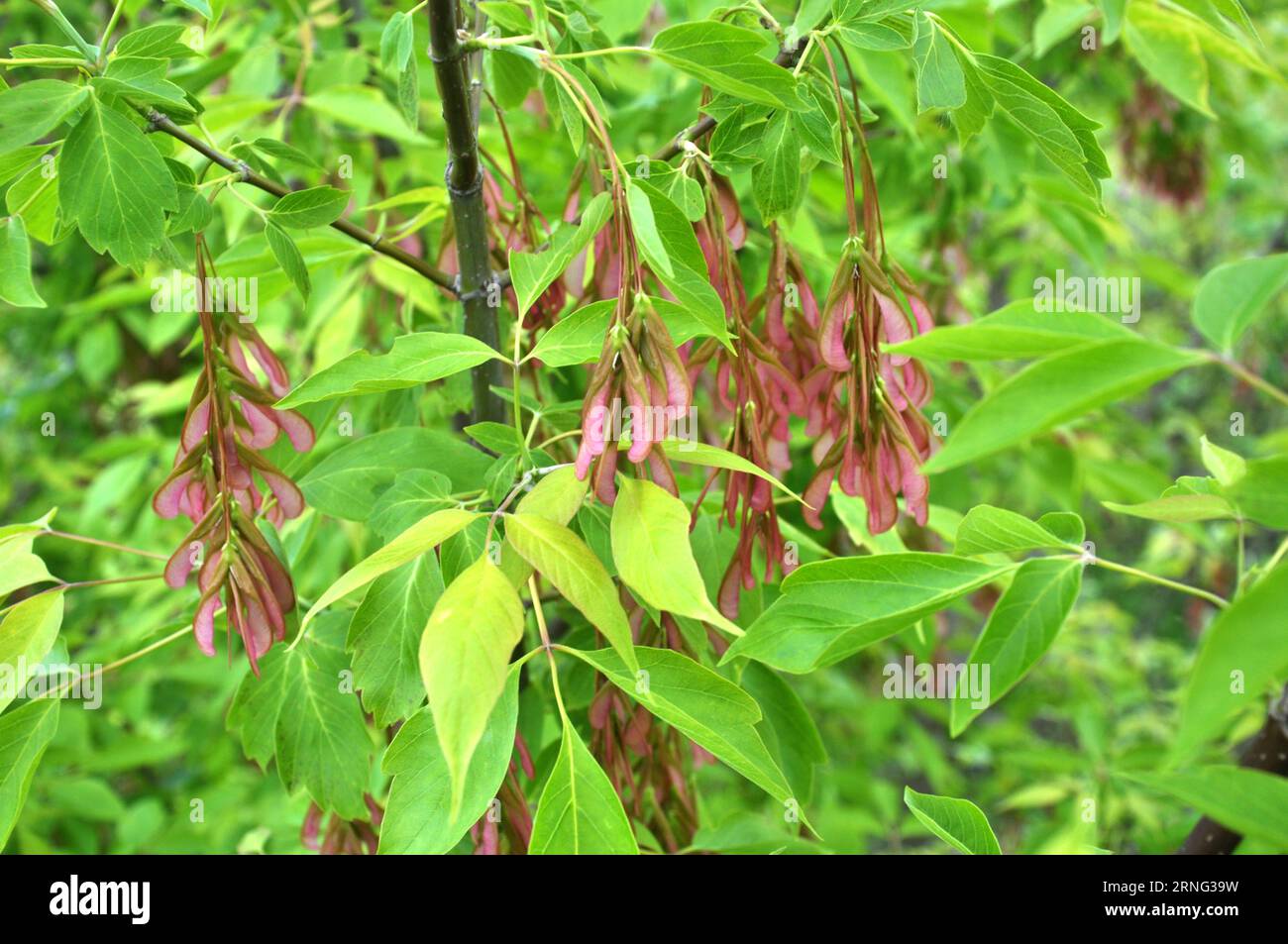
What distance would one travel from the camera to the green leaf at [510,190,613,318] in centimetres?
54

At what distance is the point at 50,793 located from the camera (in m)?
1.55

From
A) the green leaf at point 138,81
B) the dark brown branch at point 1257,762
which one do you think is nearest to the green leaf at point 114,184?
the green leaf at point 138,81

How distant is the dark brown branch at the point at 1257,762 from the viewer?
0.82 m

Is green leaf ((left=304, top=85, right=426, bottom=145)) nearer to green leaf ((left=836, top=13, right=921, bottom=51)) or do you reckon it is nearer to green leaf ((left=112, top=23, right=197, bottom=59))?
green leaf ((left=112, top=23, right=197, bottom=59))

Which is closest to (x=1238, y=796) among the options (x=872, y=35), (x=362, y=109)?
(x=872, y=35)

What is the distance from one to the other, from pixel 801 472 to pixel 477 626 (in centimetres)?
81

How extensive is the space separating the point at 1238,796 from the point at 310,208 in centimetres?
60

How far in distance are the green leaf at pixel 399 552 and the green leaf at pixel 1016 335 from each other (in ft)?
0.75

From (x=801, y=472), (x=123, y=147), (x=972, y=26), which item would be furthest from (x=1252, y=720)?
(x=123, y=147)

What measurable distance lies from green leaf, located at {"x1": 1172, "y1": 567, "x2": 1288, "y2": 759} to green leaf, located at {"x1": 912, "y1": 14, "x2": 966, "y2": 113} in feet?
1.18

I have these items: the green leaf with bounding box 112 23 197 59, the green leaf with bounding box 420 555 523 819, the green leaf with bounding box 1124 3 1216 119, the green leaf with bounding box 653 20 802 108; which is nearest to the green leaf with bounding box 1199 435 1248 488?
the green leaf with bounding box 653 20 802 108

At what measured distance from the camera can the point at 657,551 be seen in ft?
1.64

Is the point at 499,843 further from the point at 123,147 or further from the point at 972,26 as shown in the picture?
the point at 972,26

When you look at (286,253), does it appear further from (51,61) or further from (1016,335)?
(1016,335)
